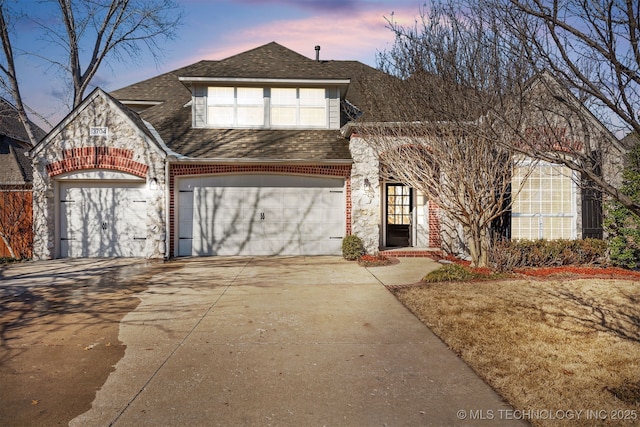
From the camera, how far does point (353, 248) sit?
1186cm

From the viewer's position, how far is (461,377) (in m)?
4.04

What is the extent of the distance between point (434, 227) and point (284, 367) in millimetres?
9764

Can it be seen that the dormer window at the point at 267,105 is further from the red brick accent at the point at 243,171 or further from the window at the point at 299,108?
the red brick accent at the point at 243,171

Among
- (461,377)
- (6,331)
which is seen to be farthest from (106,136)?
(461,377)

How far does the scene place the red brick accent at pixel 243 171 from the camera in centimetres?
1242

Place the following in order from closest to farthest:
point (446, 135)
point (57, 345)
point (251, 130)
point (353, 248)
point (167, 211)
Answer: point (57, 345), point (446, 135), point (353, 248), point (167, 211), point (251, 130)

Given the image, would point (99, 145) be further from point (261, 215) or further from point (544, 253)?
point (544, 253)

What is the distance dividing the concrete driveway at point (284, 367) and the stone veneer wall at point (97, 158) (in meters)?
5.04

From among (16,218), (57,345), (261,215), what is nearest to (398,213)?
(261,215)

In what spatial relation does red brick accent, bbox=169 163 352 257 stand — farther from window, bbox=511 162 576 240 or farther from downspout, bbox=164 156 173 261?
window, bbox=511 162 576 240

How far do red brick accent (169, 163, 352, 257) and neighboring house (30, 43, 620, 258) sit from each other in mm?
31

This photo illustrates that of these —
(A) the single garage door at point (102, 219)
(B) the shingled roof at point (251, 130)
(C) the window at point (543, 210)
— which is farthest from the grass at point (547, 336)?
(A) the single garage door at point (102, 219)

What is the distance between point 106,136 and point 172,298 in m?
7.01

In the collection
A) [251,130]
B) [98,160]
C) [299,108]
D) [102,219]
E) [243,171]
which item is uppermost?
[299,108]
